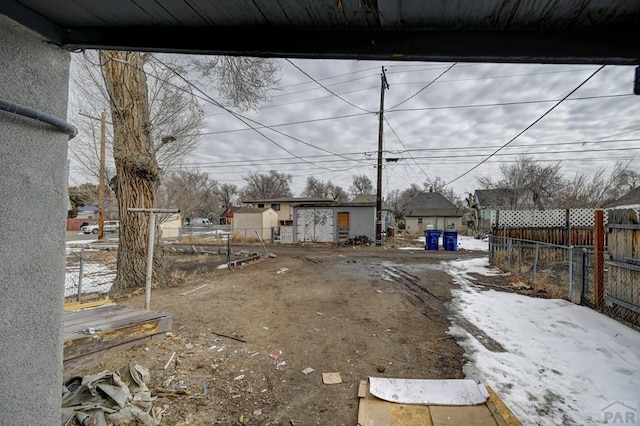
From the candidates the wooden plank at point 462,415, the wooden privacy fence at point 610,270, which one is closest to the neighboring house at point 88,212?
the wooden privacy fence at point 610,270

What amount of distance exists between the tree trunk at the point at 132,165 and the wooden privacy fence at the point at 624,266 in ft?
28.9

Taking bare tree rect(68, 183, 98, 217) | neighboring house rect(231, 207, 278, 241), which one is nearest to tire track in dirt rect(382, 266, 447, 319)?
bare tree rect(68, 183, 98, 217)

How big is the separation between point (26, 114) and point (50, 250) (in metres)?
0.61

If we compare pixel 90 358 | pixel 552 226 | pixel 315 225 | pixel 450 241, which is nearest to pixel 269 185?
pixel 315 225

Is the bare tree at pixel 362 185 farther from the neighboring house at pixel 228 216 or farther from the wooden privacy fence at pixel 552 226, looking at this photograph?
the wooden privacy fence at pixel 552 226

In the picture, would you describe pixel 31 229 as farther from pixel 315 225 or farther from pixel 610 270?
pixel 315 225

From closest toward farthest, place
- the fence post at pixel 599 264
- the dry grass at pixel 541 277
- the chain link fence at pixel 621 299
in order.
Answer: the chain link fence at pixel 621 299, the fence post at pixel 599 264, the dry grass at pixel 541 277

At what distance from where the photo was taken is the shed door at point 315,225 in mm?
20891

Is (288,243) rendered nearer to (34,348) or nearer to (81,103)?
(81,103)

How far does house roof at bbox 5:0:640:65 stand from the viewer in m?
1.31

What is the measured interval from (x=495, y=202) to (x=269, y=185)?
34.6m

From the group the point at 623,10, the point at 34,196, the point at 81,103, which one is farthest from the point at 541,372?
the point at 81,103

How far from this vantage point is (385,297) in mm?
6574

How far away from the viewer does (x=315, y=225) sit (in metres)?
21.2
